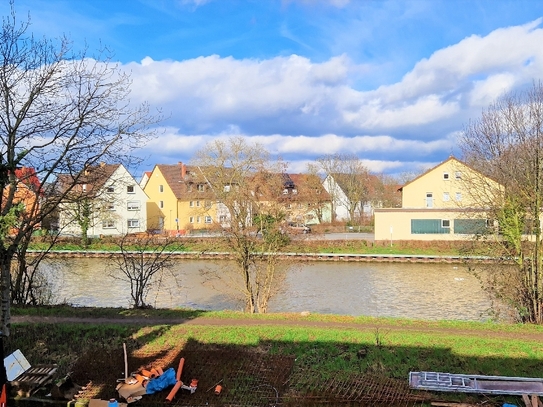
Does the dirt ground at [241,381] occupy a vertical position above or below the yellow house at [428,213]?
below

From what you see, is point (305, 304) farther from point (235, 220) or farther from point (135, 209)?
point (135, 209)

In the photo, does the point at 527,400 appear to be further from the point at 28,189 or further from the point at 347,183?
the point at 347,183

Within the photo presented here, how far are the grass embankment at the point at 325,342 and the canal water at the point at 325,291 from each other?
17.9 feet

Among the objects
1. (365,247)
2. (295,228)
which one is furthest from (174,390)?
(365,247)

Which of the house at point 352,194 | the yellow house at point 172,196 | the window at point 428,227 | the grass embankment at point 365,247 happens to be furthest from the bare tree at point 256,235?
the house at point 352,194

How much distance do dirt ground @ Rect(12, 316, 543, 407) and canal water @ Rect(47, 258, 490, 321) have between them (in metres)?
8.42

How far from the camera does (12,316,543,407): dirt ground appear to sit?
6734 mm

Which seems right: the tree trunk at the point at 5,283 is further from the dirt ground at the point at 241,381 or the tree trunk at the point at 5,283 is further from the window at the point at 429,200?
the window at the point at 429,200

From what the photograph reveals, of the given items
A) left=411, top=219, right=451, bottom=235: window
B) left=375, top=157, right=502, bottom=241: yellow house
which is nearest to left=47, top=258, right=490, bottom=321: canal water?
left=375, top=157, right=502, bottom=241: yellow house

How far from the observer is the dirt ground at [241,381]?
673cm

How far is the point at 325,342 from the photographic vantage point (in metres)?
9.29

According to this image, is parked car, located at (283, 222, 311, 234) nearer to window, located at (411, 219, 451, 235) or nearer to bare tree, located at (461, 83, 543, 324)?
bare tree, located at (461, 83, 543, 324)

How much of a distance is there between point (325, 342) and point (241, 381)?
2384mm

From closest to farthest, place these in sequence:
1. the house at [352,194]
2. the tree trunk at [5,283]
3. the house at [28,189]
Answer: the tree trunk at [5,283]
the house at [28,189]
the house at [352,194]
